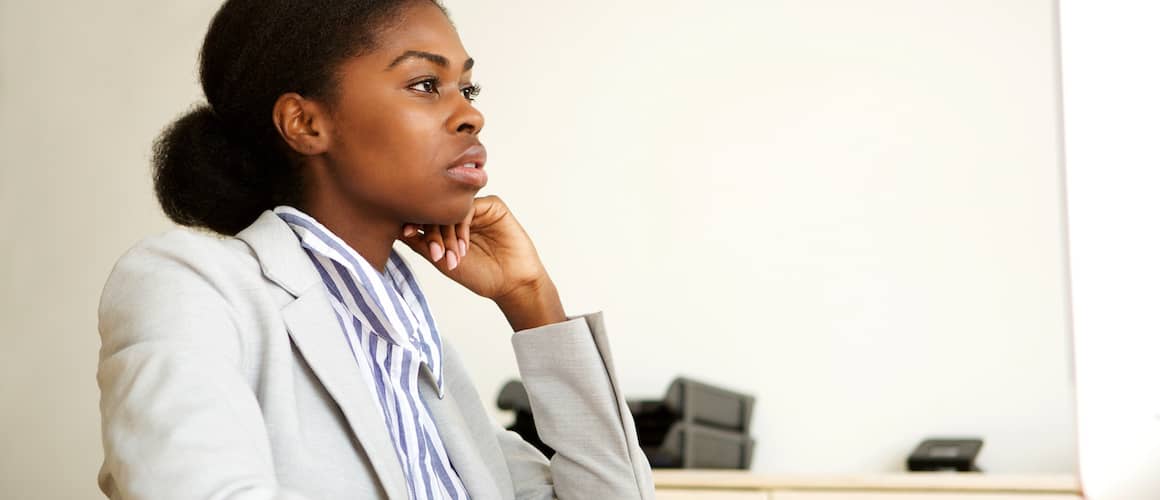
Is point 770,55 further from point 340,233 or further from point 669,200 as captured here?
point 340,233

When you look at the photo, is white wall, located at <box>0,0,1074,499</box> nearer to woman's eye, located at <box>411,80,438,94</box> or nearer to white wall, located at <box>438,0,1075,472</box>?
white wall, located at <box>438,0,1075,472</box>

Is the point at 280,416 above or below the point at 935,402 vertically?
above

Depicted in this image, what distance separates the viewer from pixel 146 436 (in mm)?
816

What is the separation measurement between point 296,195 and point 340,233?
70 mm

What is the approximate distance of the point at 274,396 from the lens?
0.96 meters

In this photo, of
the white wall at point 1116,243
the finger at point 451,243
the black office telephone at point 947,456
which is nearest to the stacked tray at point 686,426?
the black office telephone at point 947,456

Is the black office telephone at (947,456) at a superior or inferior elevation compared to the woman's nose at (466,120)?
inferior

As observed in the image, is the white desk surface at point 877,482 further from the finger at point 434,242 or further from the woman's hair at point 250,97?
the woman's hair at point 250,97

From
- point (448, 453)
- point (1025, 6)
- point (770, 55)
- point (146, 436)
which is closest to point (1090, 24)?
point (1025, 6)

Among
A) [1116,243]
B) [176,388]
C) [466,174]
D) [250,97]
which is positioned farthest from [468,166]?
[1116,243]

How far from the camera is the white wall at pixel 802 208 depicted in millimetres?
2809

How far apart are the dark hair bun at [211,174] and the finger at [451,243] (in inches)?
7.5

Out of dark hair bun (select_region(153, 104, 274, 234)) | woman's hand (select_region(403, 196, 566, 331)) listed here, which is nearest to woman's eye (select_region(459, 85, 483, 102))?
woman's hand (select_region(403, 196, 566, 331))

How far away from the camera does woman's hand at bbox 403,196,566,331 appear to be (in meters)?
1.35
